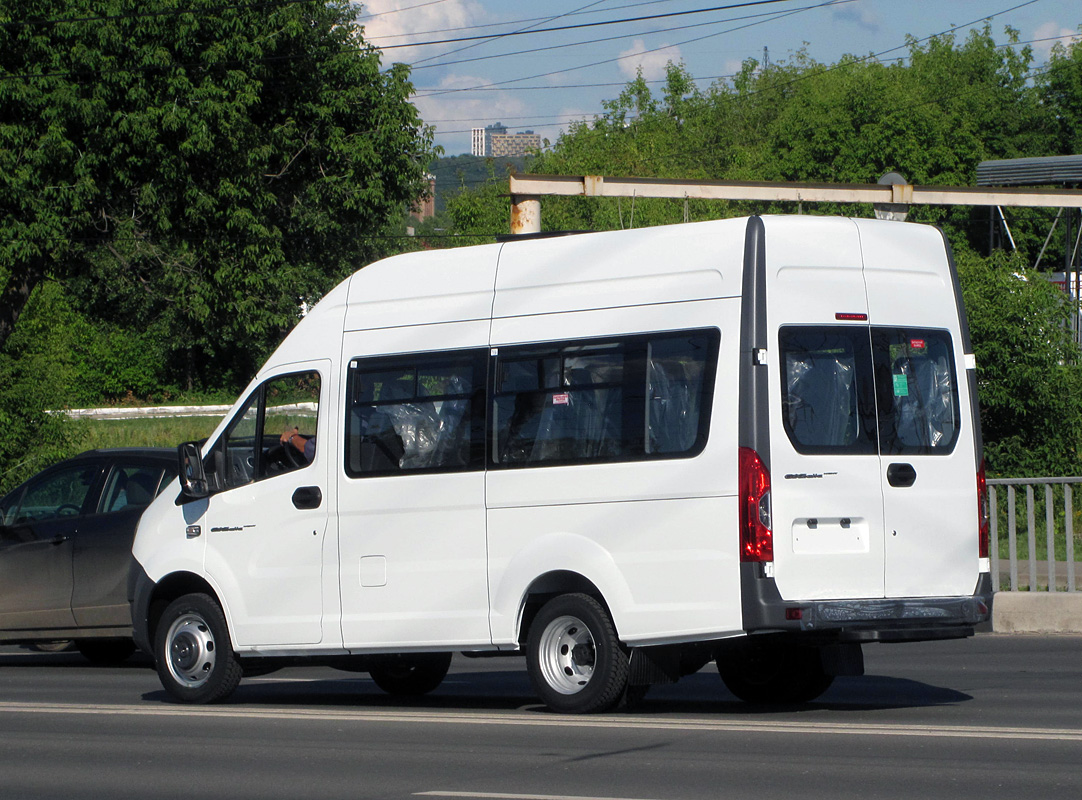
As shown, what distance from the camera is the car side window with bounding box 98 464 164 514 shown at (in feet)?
40.8

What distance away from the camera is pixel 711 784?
6312mm

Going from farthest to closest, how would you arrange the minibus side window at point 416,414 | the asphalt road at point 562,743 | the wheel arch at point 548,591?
the minibus side window at point 416,414, the wheel arch at point 548,591, the asphalt road at point 562,743

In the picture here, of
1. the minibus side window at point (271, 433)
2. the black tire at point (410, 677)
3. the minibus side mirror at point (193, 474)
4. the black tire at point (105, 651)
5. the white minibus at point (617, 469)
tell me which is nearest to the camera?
the white minibus at point (617, 469)

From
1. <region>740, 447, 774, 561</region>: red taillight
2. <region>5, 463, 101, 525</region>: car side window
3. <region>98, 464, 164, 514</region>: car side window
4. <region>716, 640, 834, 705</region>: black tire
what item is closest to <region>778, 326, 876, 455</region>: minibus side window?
<region>740, 447, 774, 561</region>: red taillight

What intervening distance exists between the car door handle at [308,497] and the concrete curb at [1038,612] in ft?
21.1

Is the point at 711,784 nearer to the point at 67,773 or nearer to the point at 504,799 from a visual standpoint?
the point at 504,799

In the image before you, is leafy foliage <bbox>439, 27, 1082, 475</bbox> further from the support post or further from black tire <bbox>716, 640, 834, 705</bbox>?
black tire <bbox>716, 640, 834, 705</bbox>

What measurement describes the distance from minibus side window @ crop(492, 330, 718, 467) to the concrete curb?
611cm

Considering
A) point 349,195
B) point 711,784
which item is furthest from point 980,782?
point 349,195

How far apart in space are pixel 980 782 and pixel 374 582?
416cm

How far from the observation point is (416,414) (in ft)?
30.6

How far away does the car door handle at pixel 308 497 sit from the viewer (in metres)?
9.57

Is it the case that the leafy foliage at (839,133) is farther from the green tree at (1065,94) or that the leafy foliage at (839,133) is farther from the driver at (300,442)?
the driver at (300,442)

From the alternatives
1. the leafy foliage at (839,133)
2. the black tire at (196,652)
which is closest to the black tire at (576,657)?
the black tire at (196,652)
